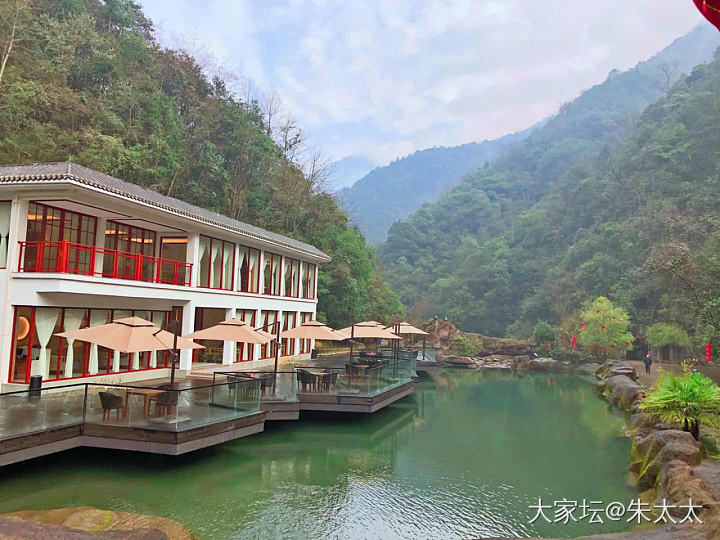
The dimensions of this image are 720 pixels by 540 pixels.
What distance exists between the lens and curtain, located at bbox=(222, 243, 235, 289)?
21344 millimetres

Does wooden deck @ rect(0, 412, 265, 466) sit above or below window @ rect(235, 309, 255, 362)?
below

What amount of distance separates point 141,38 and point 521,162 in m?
78.7

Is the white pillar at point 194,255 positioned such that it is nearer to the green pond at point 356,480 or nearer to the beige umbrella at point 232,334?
the beige umbrella at point 232,334

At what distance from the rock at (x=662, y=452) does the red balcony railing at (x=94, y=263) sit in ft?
48.6

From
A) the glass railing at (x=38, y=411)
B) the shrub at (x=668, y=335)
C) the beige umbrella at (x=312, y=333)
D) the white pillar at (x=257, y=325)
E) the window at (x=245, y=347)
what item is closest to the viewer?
the glass railing at (x=38, y=411)

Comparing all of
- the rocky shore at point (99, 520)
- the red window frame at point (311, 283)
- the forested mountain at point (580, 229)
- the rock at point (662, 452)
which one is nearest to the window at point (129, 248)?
the rocky shore at point (99, 520)

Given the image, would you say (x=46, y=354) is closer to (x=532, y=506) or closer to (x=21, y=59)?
(x=532, y=506)

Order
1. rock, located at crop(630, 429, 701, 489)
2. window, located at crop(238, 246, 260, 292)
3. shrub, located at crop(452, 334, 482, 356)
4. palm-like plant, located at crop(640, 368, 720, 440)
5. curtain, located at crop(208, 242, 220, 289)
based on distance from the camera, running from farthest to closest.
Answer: shrub, located at crop(452, 334, 482, 356)
window, located at crop(238, 246, 260, 292)
curtain, located at crop(208, 242, 220, 289)
palm-like plant, located at crop(640, 368, 720, 440)
rock, located at crop(630, 429, 701, 489)

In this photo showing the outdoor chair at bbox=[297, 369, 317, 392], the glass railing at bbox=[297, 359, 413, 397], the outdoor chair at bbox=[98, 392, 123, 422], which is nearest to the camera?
the outdoor chair at bbox=[98, 392, 123, 422]

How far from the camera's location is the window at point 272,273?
24812 mm

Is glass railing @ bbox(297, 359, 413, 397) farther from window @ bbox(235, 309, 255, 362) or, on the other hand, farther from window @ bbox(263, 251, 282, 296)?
window @ bbox(263, 251, 282, 296)

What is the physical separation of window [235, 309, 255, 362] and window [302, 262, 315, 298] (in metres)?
6.20

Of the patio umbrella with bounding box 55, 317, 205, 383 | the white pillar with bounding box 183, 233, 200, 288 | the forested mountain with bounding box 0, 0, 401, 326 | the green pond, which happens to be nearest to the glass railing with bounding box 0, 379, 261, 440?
the patio umbrella with bounding box 55, 317, 205, 383

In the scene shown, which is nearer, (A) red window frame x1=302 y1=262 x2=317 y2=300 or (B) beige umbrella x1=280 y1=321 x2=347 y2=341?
(B) beige umbrella x1=280 y1=321 x2=347 y2=341
